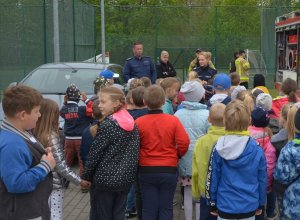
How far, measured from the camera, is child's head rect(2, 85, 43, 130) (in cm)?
330

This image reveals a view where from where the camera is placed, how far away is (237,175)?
13.8 feet

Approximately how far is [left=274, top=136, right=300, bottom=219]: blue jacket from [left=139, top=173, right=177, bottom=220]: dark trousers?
108 centimetres

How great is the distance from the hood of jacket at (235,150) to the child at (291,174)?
0.28m

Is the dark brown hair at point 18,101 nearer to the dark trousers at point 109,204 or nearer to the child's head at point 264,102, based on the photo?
the dark trousers at point 109,204

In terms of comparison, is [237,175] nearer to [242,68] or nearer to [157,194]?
[157,194]


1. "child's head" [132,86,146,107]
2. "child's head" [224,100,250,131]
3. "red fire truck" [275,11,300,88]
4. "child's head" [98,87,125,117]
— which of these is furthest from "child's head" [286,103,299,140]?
"red fire truck" [275,11,300,88]

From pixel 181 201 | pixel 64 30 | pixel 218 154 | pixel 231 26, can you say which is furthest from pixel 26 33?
pixel 231 26

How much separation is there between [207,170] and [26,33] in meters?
11.0

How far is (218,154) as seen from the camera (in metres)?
4.21

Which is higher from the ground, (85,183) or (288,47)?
(288,47)

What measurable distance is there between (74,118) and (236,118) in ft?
10.4

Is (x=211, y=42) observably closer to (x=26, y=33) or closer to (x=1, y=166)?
(x=26, y=33)

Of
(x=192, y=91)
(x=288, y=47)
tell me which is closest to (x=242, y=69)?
(x=288, y=47)

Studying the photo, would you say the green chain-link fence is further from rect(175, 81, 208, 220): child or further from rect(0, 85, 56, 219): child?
rect(0, 85, 56, 219): child
